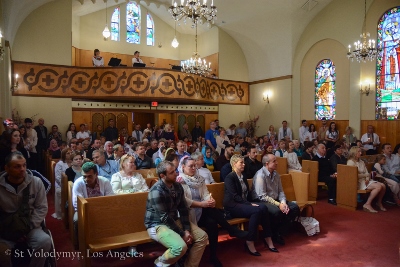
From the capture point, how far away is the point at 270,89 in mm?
12586

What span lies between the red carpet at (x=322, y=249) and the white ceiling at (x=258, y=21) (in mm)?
7865

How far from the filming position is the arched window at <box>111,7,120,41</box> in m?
12.4

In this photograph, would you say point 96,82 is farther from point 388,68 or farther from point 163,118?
point 388,68

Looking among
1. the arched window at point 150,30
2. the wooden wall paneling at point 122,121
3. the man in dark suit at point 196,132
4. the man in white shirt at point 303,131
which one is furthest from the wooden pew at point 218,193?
the arched window at point 150,30

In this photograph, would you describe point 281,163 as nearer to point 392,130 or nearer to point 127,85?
point 392,130

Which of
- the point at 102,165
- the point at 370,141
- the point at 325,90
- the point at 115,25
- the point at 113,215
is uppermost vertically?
the point at 115,25

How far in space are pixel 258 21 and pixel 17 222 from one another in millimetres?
10874

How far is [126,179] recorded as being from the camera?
3.96m

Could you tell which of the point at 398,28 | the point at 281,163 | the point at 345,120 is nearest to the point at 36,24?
the point at 281,163

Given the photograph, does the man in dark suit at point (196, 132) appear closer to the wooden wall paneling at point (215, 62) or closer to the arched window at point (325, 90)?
the wooden wall paneling at point (215, 62)

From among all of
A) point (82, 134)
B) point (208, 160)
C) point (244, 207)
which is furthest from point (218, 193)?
point (82, 134)

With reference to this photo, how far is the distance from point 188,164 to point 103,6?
1054cm

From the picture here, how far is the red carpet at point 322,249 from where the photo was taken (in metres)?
3.37

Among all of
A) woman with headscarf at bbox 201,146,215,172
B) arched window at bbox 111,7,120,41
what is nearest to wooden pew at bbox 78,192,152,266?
woman with headscarf at bbox 201,146,215,172
